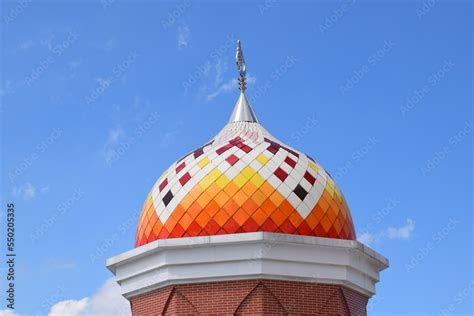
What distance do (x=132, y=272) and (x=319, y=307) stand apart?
3.67 metres

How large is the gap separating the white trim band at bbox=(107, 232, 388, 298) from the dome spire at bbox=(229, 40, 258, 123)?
4407mm

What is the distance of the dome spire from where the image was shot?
18.3 metres

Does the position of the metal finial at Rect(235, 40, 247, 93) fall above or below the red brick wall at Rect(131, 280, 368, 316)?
above

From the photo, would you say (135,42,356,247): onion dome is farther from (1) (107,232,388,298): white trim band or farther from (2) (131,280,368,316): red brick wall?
(2) (131,280,368,316): red brick wall

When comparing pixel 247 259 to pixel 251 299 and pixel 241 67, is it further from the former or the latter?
pixel 241 67

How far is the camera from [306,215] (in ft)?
50.7

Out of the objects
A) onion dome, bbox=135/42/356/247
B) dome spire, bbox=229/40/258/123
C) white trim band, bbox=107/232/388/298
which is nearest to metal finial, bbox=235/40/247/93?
dome spire, bbox=229/40/258/123

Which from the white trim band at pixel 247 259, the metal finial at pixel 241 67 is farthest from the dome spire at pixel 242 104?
the white trim band at pixel 247 259

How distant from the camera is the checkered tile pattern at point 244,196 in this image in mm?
15148

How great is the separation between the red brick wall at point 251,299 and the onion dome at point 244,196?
1.03 metres

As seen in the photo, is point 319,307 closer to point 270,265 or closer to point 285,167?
point 270,265

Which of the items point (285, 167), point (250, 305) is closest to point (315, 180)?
→ point (285, 167)

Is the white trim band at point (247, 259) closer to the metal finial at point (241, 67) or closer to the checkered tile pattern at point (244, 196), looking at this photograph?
the checkered tile pattern at point (244, 196)

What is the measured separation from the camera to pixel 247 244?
1449 cm
